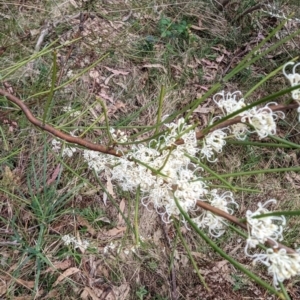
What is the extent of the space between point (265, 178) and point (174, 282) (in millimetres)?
751

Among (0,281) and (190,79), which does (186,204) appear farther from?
(190,79)

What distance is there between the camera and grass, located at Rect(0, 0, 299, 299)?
178 centimetres

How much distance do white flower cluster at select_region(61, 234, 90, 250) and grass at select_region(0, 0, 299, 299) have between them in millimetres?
21

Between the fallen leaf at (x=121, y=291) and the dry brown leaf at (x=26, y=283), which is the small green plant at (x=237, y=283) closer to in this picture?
the fallen leaf at (x=121, y=291)

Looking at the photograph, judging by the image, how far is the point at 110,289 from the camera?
1.88m

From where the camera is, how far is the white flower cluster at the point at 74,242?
1832mm

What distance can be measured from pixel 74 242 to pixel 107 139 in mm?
501

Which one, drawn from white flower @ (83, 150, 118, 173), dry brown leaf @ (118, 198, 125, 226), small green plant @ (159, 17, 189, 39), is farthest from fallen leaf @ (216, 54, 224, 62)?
white flower @ (83, 150, 118, 173)

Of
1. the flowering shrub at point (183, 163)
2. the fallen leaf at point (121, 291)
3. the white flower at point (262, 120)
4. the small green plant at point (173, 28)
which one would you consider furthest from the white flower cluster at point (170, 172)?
the small green plant at point (173, 28)

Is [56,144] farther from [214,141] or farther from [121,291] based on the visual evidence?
[214,141]

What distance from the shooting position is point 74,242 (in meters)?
1.87

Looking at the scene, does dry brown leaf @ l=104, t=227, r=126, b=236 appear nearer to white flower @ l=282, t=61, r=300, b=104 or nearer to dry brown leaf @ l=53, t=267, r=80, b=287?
dry brown leaf @ l=53, t=267, r=80, b=287

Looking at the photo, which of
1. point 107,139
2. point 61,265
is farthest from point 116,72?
point 61,265

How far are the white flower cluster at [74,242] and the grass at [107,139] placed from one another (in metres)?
0.02
